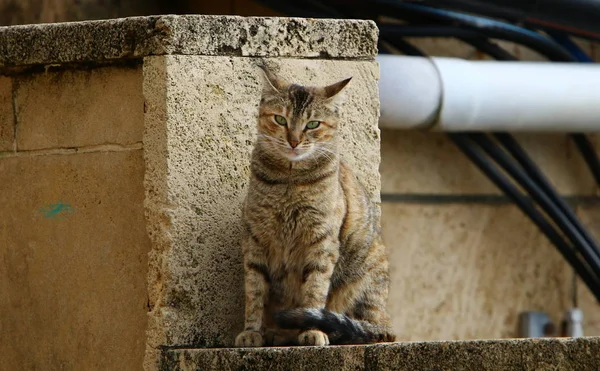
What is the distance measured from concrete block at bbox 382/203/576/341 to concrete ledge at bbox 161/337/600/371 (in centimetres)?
259

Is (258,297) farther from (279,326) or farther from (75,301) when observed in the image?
(75,301)

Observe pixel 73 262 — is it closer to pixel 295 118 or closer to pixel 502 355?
pixel 295 118

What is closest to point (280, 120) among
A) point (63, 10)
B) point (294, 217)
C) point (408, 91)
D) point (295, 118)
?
point (295, 118)

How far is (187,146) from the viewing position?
3.60 meters

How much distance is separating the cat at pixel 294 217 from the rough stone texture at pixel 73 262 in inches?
14.2

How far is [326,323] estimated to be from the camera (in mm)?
3480

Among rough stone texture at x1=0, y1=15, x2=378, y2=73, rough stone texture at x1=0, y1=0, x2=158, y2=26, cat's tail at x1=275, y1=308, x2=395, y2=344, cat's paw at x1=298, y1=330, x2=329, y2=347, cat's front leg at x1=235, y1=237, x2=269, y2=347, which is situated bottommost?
cat's paw at x1=298, y1=330, x2=329, y2=347

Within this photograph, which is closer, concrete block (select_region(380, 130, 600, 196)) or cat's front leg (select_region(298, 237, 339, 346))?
cat's front leg (select_region(298, 237, 339, 346))

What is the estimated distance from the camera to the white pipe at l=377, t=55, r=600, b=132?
17.6 ft

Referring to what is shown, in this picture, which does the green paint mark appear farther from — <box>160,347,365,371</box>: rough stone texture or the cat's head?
<box>160,347,365,371</box>: rough stone texture

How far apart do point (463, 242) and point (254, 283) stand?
2.78 metres

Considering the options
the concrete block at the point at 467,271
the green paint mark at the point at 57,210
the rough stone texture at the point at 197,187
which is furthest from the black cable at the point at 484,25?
the green paint mark at the point at 57,210

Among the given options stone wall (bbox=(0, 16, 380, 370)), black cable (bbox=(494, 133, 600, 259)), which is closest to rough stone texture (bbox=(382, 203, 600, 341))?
black cable (bbox=(494, 133, 600, 259))

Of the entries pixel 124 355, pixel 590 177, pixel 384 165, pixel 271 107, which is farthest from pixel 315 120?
pixel 590 177
